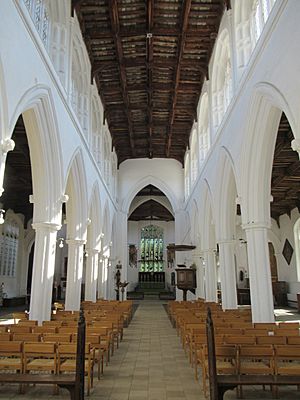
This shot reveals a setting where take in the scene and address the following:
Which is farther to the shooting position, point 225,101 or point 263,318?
point 225,101

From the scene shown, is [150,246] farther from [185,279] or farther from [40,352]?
[40,352]

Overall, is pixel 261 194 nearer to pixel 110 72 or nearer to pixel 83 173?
pixel 83 173

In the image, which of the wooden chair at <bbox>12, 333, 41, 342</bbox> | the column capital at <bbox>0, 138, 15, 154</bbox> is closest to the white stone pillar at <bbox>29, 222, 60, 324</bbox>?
the wooden chair at <bbox>12, 333, 41, 342</bbox>

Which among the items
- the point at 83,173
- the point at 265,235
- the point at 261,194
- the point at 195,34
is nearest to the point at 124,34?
the point at 195,34

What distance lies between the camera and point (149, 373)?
6223mm

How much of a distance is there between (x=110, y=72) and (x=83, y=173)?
4945mm

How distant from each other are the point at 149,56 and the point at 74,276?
28.0 feet

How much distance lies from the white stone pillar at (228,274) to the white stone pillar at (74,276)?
490cm

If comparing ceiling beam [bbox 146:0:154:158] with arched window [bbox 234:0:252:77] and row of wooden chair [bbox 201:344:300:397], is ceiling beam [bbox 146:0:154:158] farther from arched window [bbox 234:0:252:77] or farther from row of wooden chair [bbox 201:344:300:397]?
row of wooden chair [bbox 201:344:300:397]

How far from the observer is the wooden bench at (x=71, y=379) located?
13.6 feet

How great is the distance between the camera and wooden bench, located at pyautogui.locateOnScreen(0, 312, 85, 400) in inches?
163

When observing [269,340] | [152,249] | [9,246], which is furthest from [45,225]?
[152,249]

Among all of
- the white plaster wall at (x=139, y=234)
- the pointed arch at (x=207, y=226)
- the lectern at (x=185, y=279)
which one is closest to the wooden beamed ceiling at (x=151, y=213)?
the white plaster wall at (x=139, y=234)

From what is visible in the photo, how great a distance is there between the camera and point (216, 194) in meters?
13.5
